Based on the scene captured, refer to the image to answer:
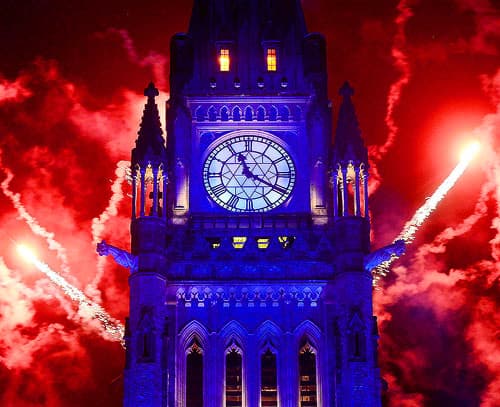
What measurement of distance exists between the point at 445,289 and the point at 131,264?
19.1 metres

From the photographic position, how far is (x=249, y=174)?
67.5 metres

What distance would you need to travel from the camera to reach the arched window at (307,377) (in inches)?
2485

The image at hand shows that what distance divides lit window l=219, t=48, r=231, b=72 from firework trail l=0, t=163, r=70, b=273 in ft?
40.8

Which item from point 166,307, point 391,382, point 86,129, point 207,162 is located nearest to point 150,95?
point 207,162

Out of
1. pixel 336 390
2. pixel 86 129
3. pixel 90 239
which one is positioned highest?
pixel 86 129

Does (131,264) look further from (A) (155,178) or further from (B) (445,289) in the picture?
(B) (445,289)

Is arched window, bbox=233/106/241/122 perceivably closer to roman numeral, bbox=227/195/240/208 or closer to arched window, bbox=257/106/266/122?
arched window, bbox=257/106/266/122

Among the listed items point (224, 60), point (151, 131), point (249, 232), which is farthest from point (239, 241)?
point (224, 60)

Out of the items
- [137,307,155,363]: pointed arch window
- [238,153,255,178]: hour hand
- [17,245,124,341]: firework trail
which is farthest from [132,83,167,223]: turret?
[17,245,124,341]: firework trail

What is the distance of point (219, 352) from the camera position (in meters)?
63.5

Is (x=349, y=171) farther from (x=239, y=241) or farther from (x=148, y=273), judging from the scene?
(x=148, y=273)

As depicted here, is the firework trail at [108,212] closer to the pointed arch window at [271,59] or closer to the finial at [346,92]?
the pointed arch window at [271,59]

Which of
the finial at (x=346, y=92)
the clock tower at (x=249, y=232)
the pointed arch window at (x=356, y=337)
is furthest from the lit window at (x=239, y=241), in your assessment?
the finial at (x=346, y=92)

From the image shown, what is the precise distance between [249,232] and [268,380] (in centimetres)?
576
